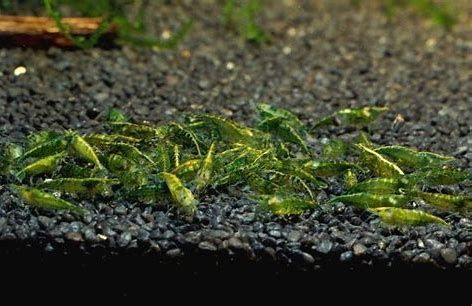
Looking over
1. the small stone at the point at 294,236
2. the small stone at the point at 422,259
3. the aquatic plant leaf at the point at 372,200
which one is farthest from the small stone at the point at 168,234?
the small stone at the point at 422,259

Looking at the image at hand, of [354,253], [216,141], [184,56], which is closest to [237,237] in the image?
[354,253]

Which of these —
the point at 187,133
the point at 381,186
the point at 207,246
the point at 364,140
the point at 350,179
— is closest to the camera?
the point at 207,246

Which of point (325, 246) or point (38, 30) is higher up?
point (38, 30)

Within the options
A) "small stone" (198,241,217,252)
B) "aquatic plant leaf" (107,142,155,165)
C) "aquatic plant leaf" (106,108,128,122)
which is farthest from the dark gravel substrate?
"aquatic plant leaf" (107,142,155,165)

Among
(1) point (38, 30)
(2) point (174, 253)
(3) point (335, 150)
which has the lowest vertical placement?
(2) point (174, 253)

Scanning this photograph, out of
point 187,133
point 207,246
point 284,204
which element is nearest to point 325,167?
point 284,204

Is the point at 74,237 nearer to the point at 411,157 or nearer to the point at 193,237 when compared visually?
the point at 193,237

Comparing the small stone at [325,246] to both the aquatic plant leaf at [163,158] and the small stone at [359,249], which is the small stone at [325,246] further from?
the aquatic plant leaf at [163,158]
